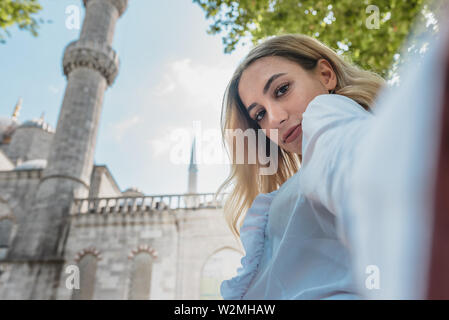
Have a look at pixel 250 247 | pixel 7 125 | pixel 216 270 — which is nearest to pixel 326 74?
pixel 250 247

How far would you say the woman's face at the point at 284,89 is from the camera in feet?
3.90

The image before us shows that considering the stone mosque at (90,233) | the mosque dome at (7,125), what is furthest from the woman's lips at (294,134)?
the mosque dome at (7,125)

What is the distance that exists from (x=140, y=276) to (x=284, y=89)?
43.0 feet

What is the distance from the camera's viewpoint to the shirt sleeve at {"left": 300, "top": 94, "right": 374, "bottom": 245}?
535 mm

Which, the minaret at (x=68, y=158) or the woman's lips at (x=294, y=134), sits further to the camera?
the minaret at (x=68, y=158)

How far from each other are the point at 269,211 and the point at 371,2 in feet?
23.7

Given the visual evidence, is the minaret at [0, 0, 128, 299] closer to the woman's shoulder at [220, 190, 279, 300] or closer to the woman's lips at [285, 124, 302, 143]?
the woman's shoulder at [220, 190, 279, 300]

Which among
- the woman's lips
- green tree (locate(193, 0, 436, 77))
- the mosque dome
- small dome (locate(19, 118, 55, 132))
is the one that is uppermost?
the mosque dome

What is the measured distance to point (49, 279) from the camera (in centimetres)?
1305

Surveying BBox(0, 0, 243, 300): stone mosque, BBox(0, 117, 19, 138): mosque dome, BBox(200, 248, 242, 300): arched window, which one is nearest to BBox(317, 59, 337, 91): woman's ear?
BBox(0, 0, 243, 300): stone mosque

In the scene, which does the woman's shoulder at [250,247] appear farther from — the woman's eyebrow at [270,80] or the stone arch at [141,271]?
the stone arch at [141,271]

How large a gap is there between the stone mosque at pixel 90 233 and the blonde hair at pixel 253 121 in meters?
10.2

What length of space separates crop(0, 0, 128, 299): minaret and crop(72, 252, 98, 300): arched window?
88 cm
